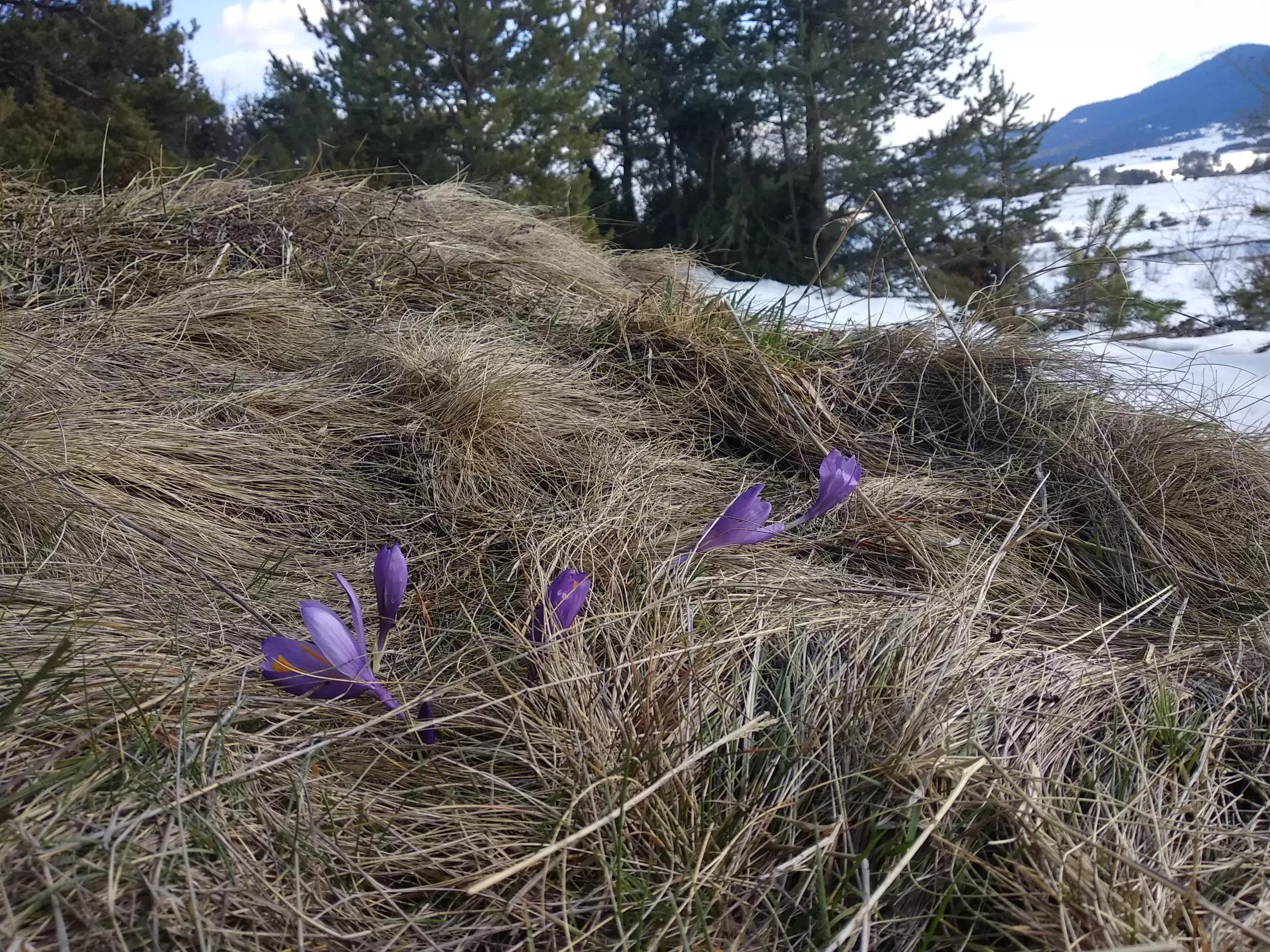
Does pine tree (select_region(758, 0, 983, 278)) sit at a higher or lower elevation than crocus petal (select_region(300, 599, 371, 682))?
higher

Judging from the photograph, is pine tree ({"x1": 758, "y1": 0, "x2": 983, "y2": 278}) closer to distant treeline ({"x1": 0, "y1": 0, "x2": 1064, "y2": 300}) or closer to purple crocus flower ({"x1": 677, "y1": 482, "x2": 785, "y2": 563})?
distant treeline ({"x1": 0, "y1": 0, "x2": 1064, "y2": 300})

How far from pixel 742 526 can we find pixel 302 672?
2.13 ft

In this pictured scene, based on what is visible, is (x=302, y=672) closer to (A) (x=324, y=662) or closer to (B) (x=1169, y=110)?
(A) (x=324, y=662)

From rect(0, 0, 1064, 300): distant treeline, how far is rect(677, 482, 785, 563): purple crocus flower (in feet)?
21.2

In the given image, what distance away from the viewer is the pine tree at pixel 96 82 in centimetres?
722

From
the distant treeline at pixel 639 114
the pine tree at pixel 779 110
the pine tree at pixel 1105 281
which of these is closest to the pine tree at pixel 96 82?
the distant treeline at pixel 639 114

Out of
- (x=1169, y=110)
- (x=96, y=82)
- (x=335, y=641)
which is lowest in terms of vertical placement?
(x=335, y=641)

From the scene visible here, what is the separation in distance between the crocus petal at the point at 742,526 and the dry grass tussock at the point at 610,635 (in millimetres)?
59

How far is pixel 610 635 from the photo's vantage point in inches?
43.4

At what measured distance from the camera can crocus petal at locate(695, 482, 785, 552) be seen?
1.24m

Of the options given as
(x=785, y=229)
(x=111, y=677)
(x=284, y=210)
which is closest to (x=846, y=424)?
(x=111, y=677)

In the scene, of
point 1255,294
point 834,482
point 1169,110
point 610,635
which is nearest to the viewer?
point 610,635

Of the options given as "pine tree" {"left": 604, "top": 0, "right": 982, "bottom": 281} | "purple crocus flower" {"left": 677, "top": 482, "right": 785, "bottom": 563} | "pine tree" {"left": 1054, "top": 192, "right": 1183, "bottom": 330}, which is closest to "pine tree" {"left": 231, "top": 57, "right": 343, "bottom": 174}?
"pine tree" {"left": 604, "top": 0, "right": 982, "bottom": 281}

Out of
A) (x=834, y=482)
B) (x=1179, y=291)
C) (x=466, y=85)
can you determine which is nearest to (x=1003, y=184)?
(x=1179, y=291)
